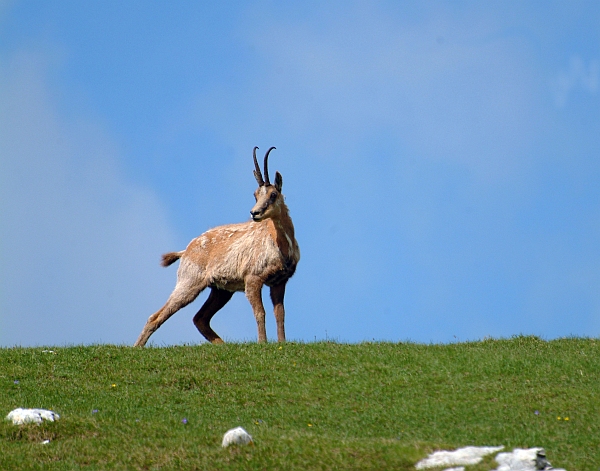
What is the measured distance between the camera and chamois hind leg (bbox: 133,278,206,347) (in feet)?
67.2

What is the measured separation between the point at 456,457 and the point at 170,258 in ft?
42.5

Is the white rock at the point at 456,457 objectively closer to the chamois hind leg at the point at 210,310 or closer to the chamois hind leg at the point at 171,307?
the chamois hind leg at the point at 171,307

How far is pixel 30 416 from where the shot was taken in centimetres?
1239

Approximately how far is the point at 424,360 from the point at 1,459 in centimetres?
780

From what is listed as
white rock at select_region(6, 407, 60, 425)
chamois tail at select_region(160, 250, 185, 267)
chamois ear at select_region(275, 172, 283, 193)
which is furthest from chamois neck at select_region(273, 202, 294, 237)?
white rock at select_region(6, 407, 60, 425)

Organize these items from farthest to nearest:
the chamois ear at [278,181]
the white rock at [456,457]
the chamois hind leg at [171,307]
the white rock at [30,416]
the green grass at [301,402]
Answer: the chamois hind leg at [171,307]
the chamois ear at [278,181]
the white rock at [30,416]
the green grass at [301,402]
the white rock at [456,457]

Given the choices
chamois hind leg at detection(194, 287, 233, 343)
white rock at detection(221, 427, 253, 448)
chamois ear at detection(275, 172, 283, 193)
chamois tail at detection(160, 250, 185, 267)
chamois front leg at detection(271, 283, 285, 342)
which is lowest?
white rock at detection(221, 427, 253, 448)

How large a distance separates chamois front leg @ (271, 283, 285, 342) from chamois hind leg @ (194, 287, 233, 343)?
1.76 m

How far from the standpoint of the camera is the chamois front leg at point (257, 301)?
62.6ft

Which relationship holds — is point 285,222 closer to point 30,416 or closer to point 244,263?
point 244,263

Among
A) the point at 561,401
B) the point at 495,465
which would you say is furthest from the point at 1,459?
the point at 561,401

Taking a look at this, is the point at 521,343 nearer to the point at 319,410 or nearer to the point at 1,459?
the point at 319,410

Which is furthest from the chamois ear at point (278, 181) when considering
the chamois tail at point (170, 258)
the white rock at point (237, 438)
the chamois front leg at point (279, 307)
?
the white rock at point (237, 438)

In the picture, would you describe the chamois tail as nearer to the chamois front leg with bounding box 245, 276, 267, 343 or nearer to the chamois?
the chamois
